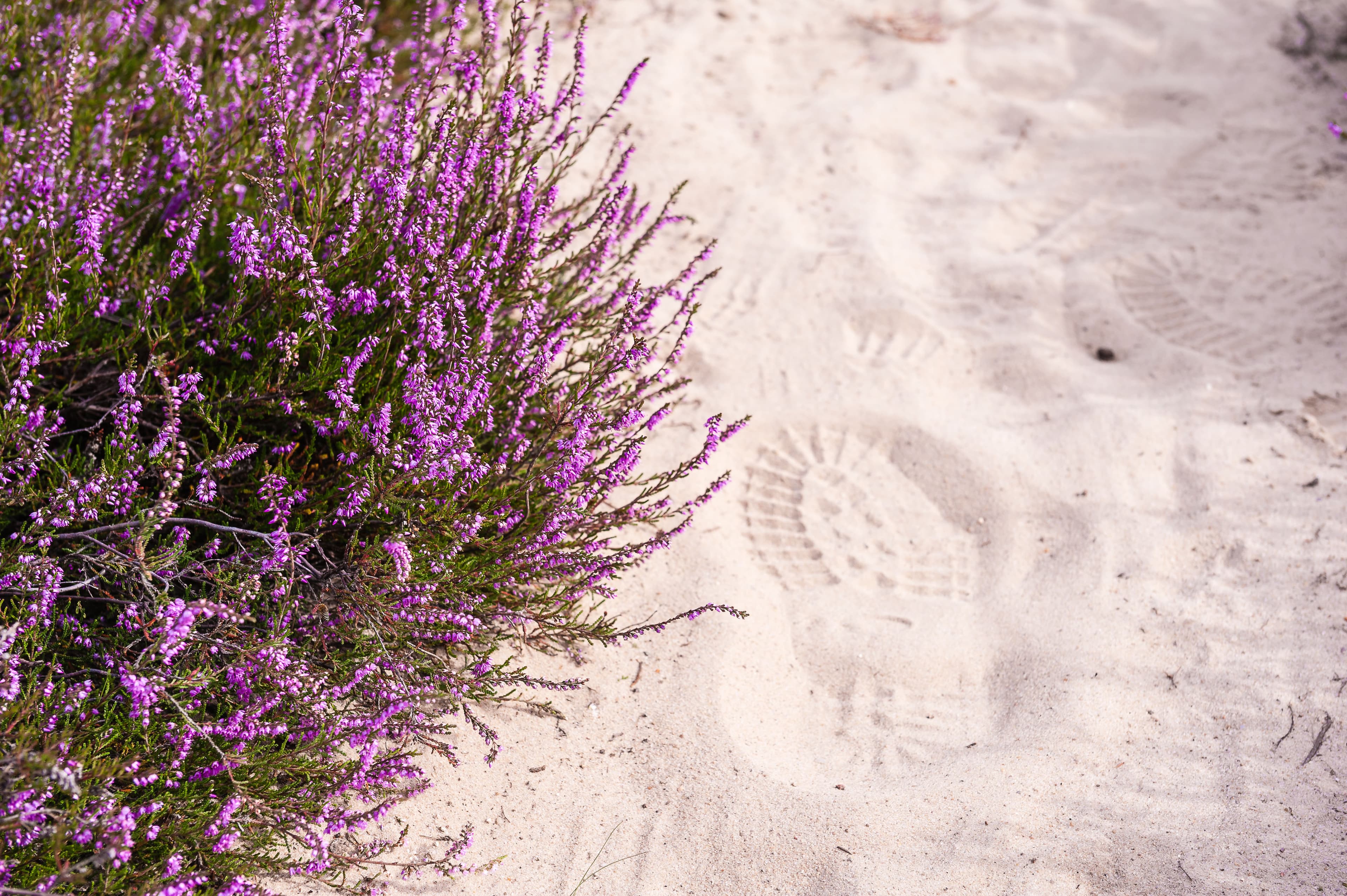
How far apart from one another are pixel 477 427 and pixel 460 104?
0.81m

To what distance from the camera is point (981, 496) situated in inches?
134

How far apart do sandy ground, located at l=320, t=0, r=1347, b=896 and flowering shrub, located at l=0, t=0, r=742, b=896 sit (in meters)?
0.37

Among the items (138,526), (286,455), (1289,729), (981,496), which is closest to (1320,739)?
(1289,729)

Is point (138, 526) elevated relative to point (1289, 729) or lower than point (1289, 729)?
lower

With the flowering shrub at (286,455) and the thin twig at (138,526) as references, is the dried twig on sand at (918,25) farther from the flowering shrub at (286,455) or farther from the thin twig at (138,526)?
the thin twig at (138,526)

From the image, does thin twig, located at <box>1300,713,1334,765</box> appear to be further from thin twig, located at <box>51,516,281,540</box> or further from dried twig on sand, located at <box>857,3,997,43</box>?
dried twig on sand, located at <box>857,3,997,43</box>

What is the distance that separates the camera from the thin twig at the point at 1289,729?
8.80ft

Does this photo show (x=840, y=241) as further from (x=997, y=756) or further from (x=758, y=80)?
(x=997, y=756)

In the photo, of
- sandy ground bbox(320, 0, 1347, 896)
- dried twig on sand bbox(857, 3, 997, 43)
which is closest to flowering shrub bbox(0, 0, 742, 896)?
sandy ground bbox(320, 0, 1347, 896)

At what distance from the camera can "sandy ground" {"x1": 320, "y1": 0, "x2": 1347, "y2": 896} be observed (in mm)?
2504

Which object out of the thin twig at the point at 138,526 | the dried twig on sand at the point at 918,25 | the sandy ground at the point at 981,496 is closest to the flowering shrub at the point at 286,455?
the thin twig at the point at 138,526

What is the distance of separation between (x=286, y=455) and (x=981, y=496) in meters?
2.08

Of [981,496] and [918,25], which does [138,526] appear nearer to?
[981,496]

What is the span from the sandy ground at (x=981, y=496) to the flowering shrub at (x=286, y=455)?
0.37 meters
